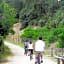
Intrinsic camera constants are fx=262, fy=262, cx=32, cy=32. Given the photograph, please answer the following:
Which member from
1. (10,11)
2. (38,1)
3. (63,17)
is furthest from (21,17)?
(10,11)

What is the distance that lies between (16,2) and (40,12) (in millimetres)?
12738

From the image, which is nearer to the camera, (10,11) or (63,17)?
(10,11)

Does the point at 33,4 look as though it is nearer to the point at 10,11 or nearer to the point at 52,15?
the point at 52,15

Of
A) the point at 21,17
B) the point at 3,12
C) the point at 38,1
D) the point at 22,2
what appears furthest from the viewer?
the point at 22,2

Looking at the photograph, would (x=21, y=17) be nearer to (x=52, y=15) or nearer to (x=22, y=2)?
(x=22, y=2)

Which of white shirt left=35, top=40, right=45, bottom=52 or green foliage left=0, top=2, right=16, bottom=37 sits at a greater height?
green foliage left=0, top=2, right=16, bottom=37

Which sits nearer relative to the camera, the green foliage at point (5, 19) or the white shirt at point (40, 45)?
the white shirt at point (40, 45)

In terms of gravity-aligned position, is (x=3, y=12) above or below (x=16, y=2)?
below

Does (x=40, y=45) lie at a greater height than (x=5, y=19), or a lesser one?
lesser

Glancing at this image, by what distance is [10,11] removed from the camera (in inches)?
1069

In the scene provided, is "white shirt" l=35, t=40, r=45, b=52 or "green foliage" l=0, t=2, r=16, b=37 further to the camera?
"green foliage" l=0, t=2, r=16, b=37

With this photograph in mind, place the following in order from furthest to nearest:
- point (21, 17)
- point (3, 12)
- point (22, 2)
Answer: point (22, 2)
point (21, 17)
point (3, 12)

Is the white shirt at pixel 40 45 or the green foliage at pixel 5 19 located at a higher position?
the green foliage at pixel 5 19

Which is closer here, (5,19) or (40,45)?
(40,45)
